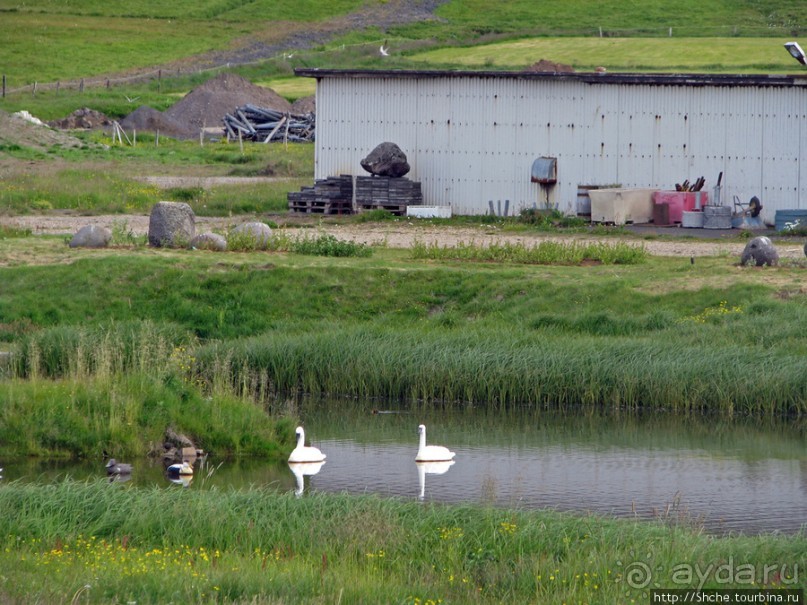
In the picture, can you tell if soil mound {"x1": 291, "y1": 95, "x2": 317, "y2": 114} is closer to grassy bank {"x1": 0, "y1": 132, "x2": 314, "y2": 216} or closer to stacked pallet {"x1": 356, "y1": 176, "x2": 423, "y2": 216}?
grassy bank {"x1": 0, "y1": 132, "x2": 314, "y2": 216}

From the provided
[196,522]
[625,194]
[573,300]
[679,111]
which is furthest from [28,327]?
[679,111]

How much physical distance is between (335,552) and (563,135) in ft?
82.4

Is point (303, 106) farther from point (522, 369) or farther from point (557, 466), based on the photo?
point (557, 466)

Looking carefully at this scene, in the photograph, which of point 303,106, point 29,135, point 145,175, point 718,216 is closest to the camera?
point 718,216

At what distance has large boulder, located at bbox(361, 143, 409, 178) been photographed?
34.8m

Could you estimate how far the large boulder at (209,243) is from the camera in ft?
86.1

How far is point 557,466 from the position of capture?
16.3 meters

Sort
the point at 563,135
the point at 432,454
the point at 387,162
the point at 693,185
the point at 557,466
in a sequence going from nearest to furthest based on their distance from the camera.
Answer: the point at 432,454 → the point at 557,466 → the point at 693,185 → the point at 563,135 → the point at 387,162

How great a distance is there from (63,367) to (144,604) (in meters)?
10.9

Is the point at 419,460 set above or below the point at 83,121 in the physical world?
below

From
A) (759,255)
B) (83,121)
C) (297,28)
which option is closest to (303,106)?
(83,121)

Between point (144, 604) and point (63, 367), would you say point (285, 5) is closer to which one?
point (63, 367)

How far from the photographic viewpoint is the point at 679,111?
110 ft

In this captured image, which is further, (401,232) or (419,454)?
(401,232)
